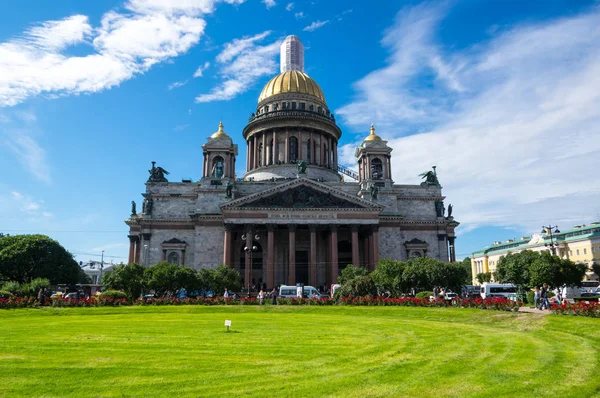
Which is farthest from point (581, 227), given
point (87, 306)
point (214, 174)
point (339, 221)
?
point (87, 306)

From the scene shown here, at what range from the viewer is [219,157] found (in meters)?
61.2

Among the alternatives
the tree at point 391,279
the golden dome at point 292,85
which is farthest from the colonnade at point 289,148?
the tree at point 391,279

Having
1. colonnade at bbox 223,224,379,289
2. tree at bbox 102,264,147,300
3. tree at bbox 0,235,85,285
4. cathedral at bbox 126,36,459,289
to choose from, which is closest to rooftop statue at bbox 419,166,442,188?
cathedral at bbox 126,36,459,289

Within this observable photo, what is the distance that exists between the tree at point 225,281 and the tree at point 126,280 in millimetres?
6146

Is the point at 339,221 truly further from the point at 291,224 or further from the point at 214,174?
the point at 214,174

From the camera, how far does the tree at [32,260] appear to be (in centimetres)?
6319

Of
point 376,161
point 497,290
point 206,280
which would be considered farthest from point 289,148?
point 497,290

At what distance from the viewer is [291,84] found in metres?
71.1

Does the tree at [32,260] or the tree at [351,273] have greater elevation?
the tree at [32,260]

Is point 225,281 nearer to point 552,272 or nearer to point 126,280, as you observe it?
point 126,280

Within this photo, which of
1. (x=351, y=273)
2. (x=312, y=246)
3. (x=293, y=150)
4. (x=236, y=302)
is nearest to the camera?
(x=236, y=302)

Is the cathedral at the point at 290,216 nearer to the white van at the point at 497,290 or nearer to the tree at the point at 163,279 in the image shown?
the tree at the point at 163,279

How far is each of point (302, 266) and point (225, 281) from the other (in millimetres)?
18049

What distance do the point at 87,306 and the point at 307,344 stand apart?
24.5 m
